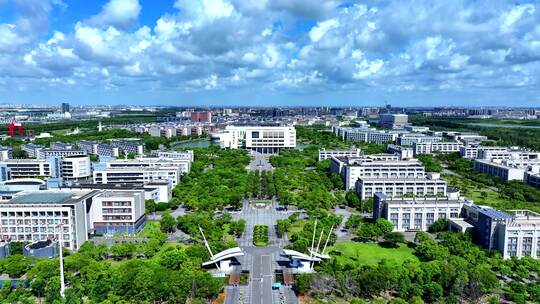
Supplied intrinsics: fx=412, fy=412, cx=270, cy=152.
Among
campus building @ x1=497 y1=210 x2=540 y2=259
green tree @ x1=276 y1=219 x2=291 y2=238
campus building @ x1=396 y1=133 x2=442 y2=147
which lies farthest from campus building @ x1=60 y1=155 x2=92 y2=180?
campus building @ x1=396 y1=133 x2=442 y2=147

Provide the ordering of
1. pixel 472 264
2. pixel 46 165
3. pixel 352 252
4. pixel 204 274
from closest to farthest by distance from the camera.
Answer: pixel 204 274
pixel 472 264
pixel 352 252
pixel 46 165

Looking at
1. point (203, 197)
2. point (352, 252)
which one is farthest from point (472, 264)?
point (203, 197)

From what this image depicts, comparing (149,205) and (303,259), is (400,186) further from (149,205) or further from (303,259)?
(149,205)

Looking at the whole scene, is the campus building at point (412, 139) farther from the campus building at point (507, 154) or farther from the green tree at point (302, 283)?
the green tree at point (302, 283)

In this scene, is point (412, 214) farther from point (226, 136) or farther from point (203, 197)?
point (226, 136)

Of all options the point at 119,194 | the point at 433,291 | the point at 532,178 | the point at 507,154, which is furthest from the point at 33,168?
the point at 507,154

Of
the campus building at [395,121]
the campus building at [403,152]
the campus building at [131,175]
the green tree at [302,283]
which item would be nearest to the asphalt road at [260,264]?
the green tree at [302,283]

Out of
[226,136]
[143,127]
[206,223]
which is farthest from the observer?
[143,127]

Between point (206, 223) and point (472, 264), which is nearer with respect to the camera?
point (472, 264)
